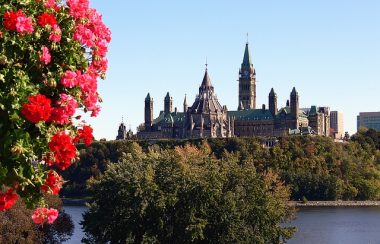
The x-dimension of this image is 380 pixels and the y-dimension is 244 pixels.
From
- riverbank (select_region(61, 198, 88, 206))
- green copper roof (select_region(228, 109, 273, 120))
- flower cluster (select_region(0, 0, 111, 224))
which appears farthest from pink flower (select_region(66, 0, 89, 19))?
green copper roof (select_region(228, 109, 273, 120))

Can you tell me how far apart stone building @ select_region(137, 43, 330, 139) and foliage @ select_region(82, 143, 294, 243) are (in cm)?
13120

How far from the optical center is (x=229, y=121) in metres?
183

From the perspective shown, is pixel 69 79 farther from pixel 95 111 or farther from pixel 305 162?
pixel 305 162

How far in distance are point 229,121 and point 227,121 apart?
872mm

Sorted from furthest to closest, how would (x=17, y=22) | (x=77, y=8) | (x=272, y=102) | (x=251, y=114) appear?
(x=272, y=102)
(x=251, y=114)
(x=77, y=8)
(x=17, y=22)

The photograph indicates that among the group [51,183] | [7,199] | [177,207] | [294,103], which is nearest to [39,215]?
[7,199]

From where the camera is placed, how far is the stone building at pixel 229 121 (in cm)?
17862

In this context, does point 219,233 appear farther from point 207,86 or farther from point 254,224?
point 207,86

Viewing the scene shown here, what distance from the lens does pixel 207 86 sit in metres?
192

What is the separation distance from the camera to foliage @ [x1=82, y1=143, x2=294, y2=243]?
132 ft

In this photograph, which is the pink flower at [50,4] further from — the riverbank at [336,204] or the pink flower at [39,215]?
the riverbank at [336,204]

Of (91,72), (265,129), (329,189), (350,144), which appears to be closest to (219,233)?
(91,72)

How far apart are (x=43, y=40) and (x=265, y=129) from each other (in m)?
178

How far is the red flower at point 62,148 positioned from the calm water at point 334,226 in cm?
5203
